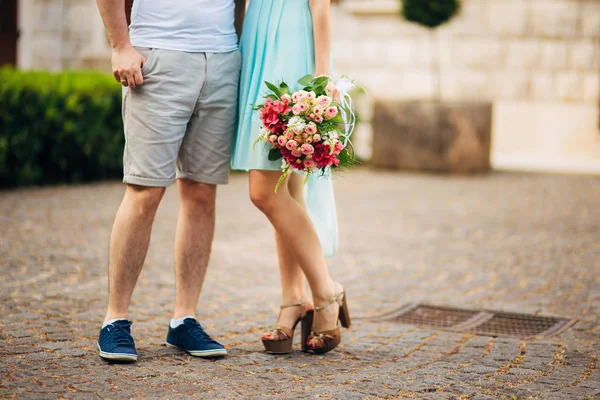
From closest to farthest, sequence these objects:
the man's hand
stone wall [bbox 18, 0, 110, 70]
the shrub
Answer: the man's hand < the shrub < stone wall [bbox 18, 0, 110, 70]

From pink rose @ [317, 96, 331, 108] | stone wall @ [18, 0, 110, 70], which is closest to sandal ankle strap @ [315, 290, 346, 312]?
pink rose @ [317, 96, 331, 108]

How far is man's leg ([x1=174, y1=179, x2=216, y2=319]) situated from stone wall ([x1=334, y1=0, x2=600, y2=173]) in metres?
9.00

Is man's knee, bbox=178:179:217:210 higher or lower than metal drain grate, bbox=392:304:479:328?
higher

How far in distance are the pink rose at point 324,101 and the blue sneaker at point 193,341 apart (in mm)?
1044

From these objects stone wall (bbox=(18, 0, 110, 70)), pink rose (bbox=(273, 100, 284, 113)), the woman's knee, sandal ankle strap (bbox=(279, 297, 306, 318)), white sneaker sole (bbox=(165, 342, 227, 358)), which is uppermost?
stone wall (bbox=(18, 0, 110, 70))

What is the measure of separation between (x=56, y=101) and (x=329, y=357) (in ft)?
19.3

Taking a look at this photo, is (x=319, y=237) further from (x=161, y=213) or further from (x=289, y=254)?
(x=161, y=213)

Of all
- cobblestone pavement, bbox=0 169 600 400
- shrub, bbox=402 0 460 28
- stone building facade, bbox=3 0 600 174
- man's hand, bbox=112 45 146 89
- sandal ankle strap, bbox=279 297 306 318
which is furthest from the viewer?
stone building facade, bbox=3 0 600 174

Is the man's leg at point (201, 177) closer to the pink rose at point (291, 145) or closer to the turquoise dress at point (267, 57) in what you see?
the turquoise dress at point (267, 57)

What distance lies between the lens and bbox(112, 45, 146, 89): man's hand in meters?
3.37

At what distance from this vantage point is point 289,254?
3.80 m

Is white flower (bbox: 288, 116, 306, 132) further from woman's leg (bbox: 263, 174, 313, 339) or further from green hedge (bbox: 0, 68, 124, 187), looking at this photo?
green hedge (bbox: 0, 68, 124, 187)

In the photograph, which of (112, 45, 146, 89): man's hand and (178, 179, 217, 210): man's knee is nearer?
(112, 45, 146, 89): man's hand

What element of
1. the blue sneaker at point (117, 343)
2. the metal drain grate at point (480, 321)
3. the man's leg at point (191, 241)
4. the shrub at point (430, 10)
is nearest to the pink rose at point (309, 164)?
the man's leg at point (191, 241)
